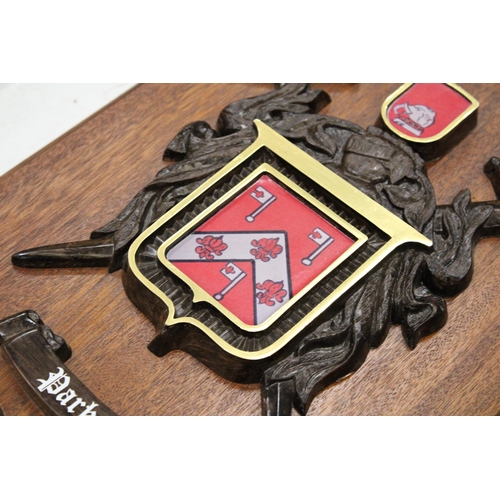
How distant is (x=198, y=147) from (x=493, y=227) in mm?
662

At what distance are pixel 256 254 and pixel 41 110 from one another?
0.66 m

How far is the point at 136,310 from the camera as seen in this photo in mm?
1605

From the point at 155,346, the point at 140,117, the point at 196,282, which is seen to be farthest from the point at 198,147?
the point at 155,346

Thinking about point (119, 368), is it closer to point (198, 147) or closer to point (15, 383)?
point (15, 383)

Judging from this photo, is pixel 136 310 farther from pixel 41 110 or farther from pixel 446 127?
pixel 446 127

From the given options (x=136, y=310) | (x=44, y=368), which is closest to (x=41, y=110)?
(x=136, y=310)

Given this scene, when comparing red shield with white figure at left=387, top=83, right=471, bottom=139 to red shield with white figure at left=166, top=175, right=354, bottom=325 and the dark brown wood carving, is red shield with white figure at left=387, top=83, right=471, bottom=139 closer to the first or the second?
red shield with white figure at left=166, top=175, right=354, bottom=325

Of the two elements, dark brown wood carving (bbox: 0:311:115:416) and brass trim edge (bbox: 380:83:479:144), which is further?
brass trim edge (bbox: 380:83:479:144)

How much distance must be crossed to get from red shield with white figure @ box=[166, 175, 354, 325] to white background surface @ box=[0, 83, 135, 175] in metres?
0.46

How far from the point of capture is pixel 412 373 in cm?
154

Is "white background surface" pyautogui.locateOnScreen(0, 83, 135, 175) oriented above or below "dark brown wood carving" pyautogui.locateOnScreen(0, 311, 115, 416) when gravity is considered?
above

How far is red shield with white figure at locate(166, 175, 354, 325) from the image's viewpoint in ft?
5.05

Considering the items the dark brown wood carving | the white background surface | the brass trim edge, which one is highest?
the white background surface

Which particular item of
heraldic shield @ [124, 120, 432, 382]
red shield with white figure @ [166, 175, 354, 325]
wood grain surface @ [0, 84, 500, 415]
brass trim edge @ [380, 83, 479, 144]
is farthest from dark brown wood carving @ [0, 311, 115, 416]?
brass trim edge @ [380, 83, 479, 144]
